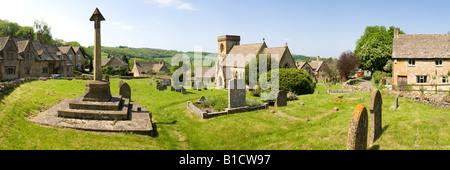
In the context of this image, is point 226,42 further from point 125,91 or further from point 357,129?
point 357,129

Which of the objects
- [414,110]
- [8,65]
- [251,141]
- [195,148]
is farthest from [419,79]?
[8,65]

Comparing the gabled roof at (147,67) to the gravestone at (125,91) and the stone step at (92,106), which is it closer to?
the gravestone at (125,91)

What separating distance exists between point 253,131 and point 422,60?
31.9 m

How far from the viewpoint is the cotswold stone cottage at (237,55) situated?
5159 cm

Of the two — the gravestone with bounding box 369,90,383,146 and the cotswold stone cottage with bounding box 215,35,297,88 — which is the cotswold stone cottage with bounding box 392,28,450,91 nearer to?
the cotswold stone cottage with bounding box 215,35,297,88

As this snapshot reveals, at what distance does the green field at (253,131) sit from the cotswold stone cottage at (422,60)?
18.7 metres

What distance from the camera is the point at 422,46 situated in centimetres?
3725

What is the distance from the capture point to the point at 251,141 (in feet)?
49.1

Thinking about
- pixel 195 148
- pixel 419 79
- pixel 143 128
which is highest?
pixel 419 79

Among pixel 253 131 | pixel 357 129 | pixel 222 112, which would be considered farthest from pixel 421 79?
pixel 357 129

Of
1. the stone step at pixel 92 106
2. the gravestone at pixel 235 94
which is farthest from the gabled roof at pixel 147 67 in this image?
A: the stone step at pixel 92 106

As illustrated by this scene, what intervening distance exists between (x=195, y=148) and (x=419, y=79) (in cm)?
3567

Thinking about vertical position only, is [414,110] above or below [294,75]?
below

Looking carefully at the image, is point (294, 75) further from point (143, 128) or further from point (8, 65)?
point (8, 65)
